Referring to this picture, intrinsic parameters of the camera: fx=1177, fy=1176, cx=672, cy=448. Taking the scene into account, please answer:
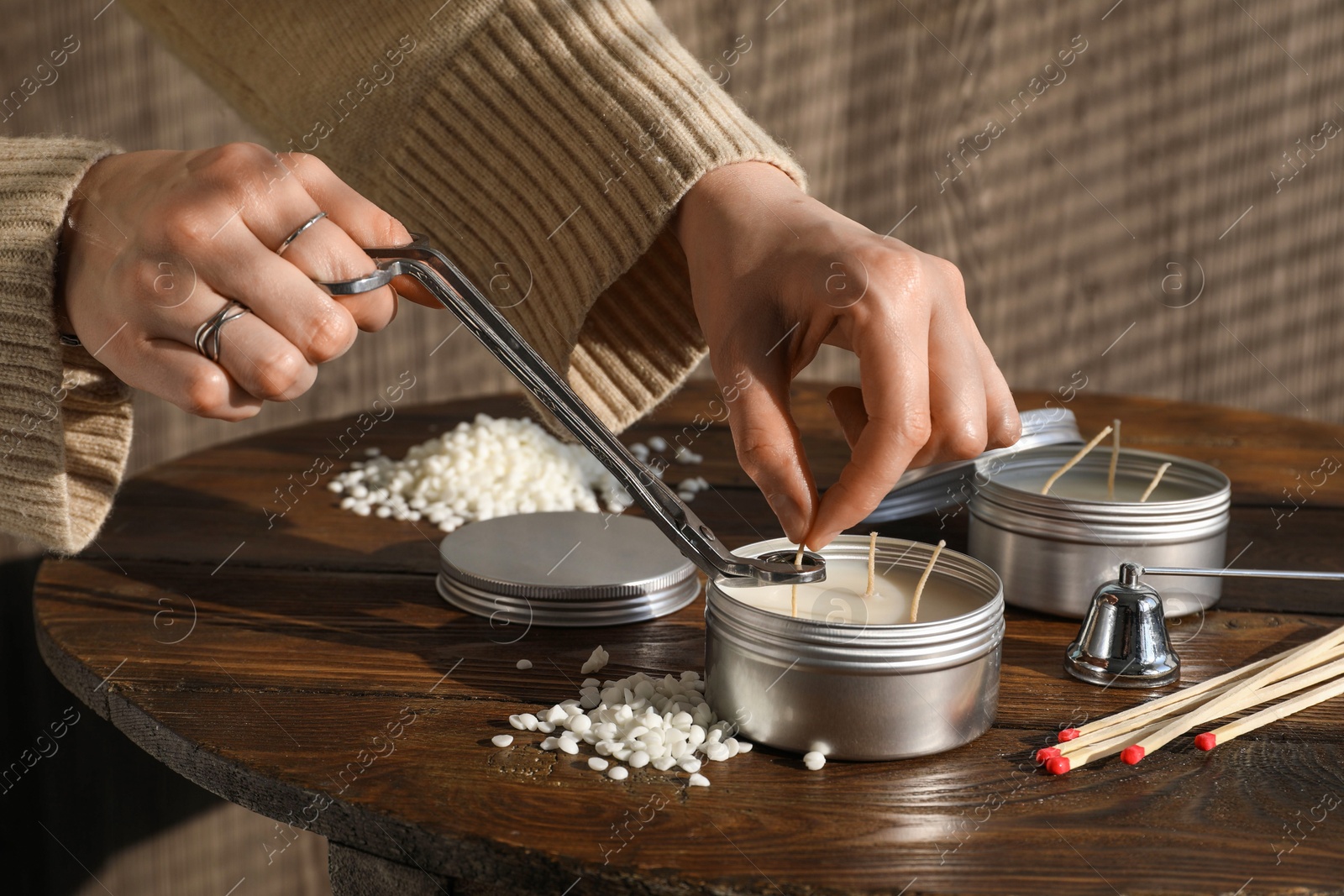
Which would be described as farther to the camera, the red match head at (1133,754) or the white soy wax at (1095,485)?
the white soy wax at (1095,485)

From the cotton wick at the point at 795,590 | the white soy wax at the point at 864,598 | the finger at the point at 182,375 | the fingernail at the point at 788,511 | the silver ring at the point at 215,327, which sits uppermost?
the silver ring at the point at 215,327

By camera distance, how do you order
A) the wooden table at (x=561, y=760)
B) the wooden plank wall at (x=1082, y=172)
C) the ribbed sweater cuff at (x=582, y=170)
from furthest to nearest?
1. the wooden plank wall at (x=1082, y=172)
2. the ribbed sweater cuff at (x=582, y=170)
3. the wooden table at (x=561, y=760)

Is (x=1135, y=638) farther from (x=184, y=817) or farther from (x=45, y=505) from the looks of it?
(x=184, y=817)

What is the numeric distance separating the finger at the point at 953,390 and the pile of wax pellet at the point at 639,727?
20 centimetres

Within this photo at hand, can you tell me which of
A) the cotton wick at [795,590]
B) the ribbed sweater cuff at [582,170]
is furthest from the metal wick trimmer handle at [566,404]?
the ribbed sweater cuff at [582,170]

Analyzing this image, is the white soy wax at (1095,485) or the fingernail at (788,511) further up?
the fingernail at (788,511)

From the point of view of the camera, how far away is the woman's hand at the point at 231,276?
0.63 m

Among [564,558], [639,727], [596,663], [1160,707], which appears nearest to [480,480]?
[564,558]

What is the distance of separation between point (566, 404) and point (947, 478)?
406 millimetres

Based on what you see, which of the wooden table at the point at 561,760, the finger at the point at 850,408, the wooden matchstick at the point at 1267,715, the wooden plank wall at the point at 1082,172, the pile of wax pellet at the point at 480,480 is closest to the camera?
the wooden table at the point at 561,760

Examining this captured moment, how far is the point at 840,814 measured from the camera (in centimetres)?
56

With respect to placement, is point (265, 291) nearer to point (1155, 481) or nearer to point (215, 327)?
point (215, 327)

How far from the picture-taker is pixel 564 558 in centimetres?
85

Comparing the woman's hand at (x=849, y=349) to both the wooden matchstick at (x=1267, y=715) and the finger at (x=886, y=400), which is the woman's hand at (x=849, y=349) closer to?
the finger at (x=886, y=400)
